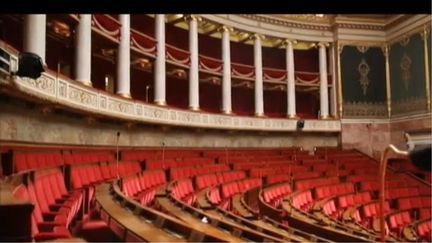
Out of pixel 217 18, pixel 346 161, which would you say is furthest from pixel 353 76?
pixel 217 18

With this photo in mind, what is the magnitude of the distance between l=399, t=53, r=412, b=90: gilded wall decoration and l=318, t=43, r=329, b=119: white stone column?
1814mm

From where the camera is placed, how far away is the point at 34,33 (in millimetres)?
4008

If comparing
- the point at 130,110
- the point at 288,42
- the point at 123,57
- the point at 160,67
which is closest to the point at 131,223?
the point at 130,110

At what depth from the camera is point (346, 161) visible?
8.94 metres

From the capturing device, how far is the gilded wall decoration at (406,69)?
32.8 feet

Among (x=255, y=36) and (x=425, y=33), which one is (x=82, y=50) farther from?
(x=425, y=33)

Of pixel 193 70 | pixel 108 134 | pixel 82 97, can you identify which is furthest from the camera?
pixel 193 70

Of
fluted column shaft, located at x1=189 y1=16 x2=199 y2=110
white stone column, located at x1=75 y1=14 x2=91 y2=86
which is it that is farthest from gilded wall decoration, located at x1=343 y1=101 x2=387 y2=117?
white stone column, located at x1=75 y1=14 x2=91 y2=86

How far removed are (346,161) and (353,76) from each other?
2.90 metres

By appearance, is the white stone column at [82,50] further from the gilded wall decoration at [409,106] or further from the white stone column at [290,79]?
the gilded wall decoration at [409,106]

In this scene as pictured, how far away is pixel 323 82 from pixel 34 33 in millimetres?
8238

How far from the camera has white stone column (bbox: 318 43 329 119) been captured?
1091 cm

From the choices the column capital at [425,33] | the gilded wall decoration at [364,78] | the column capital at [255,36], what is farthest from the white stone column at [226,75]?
the column capital at [425,33]
